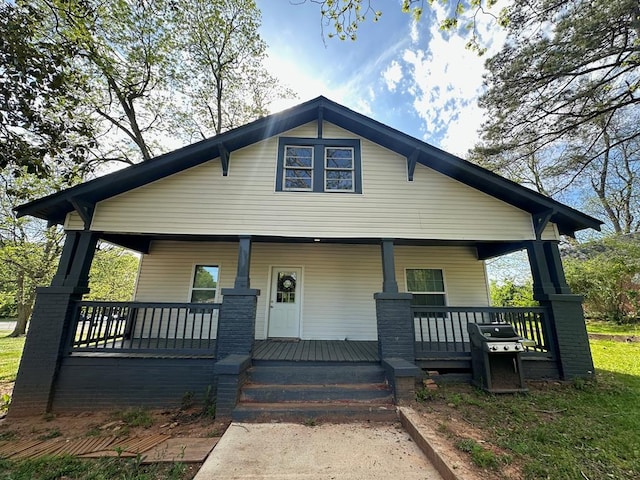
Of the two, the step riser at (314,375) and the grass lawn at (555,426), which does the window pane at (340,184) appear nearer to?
the step riser at (314,375)

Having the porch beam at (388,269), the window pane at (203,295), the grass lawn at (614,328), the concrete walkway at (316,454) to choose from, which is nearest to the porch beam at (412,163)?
the porch beam at (388,269)

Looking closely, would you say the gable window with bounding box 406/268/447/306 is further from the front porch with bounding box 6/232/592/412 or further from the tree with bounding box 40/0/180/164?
the tree with bounding box 40/0/180/164

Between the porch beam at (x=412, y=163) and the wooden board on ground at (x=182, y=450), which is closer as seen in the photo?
the wooden board on ground at (x=182, y=450)

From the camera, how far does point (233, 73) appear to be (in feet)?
36.5

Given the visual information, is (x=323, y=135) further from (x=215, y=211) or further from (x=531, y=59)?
(x=531, y=59)

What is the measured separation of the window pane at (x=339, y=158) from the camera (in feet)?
20.5

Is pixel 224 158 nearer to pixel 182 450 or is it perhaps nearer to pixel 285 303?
pixel 285 303

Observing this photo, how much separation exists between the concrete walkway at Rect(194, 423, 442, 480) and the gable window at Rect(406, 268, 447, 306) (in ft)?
13.7

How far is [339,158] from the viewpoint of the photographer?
6273mm

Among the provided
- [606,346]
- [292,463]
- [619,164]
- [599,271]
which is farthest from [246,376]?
[619,164]

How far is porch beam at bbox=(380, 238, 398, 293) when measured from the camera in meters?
5.23

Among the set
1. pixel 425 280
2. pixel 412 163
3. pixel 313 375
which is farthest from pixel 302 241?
pixel 425 280

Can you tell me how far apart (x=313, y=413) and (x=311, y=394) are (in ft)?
1.12

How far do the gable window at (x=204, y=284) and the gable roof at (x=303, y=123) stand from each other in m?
2.79
